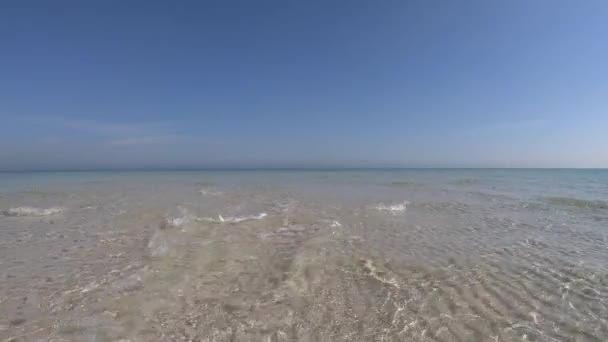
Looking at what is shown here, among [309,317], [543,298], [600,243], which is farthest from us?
[600,243]

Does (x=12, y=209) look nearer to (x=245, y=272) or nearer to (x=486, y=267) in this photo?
(x=245, y=272)

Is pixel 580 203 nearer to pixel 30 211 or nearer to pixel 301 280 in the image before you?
pixel 301 280

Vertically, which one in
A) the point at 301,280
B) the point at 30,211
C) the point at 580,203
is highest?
the point at 30,211

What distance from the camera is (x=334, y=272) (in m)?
5.87

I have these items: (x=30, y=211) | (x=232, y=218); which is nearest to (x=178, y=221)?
(x=232, y=218)

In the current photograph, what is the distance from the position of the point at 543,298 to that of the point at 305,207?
9.83m

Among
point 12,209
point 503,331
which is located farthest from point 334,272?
point 12,209

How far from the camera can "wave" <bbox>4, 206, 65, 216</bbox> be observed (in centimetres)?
1163

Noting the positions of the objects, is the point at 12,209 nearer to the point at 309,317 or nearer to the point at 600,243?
the point at 309,317

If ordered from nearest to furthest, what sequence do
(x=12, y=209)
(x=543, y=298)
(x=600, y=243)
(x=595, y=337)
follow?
(x=595, y=337), (x=543, y=298), (x=600, y=243), (x=12, y=209)

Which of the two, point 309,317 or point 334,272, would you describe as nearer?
point 309,317

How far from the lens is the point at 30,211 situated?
11.9 m

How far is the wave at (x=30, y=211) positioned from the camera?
458 inches

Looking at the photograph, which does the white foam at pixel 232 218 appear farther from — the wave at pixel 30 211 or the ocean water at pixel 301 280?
the wave at pixel 30 211
